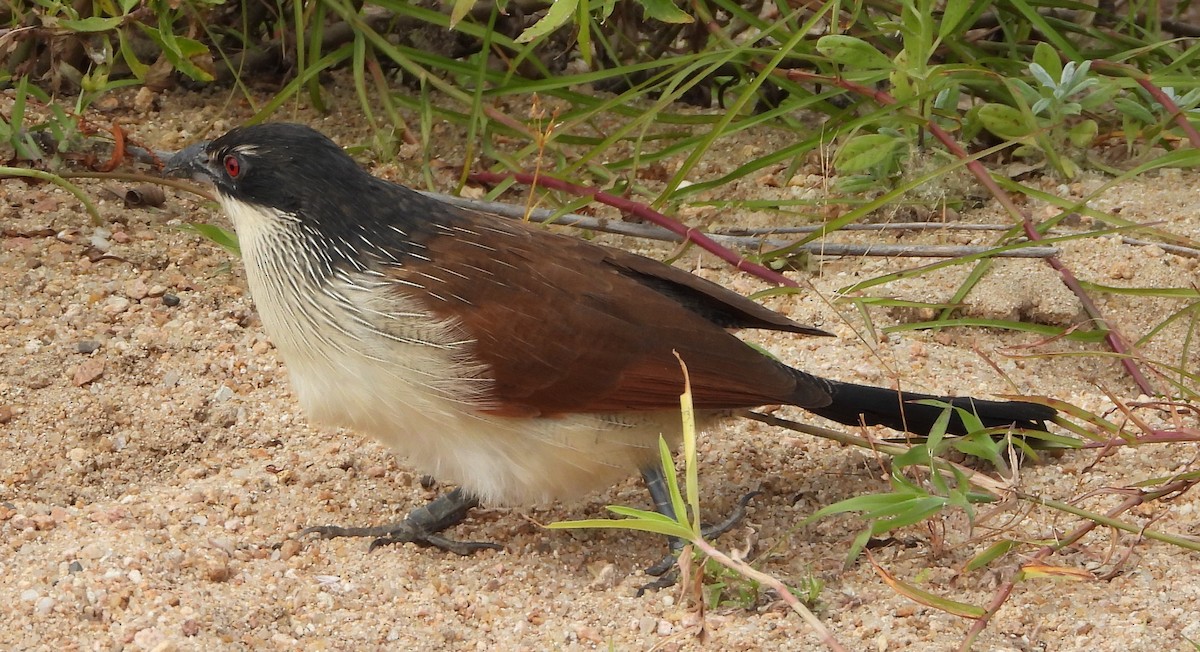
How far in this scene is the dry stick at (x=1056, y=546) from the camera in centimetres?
240

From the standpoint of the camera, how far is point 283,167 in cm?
320

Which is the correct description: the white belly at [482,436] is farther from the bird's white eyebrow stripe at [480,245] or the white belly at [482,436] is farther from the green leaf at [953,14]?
the green leaf at [953,14]

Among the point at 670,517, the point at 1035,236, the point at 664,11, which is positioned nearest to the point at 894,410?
the point at 670,517

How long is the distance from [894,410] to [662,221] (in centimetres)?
94

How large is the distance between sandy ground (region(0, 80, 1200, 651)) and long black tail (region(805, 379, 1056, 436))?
139 mm

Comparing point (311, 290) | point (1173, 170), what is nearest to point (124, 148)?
point (311, 290)

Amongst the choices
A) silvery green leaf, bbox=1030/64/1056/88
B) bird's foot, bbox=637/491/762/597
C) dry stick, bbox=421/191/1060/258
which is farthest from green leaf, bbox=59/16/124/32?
silvery green leaf, bbox=1030/64/1056/88

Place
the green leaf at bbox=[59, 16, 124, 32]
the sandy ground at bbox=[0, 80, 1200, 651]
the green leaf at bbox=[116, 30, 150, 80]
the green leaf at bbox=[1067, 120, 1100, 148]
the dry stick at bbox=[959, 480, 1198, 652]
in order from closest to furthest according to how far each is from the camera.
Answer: the dry stick at bbox=[959, 480, 1198, 652]
the sandy ground at bbox=[0, 80, 1200, 651]
the green leaf at bbox=[59, 16, 124, 32]
the green leaf at bbox=[116, 30, 150, 80]
the green leaf at bbox=[1067, 120, 1100, 148]

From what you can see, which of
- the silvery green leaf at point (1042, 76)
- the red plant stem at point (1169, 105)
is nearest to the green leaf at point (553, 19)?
the silvery green leaf at point (1042, 76)

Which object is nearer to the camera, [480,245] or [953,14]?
[480,245]

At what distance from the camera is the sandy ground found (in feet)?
8.75

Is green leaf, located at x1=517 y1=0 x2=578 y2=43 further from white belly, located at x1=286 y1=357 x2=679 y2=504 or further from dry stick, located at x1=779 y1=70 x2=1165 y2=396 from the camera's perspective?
dry stick, located at x1=779 y1=70 x2=1165 y2=396

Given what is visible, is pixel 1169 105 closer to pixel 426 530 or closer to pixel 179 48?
pixel 426 530

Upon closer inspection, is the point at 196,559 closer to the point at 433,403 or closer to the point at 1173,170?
the point at 433,403
